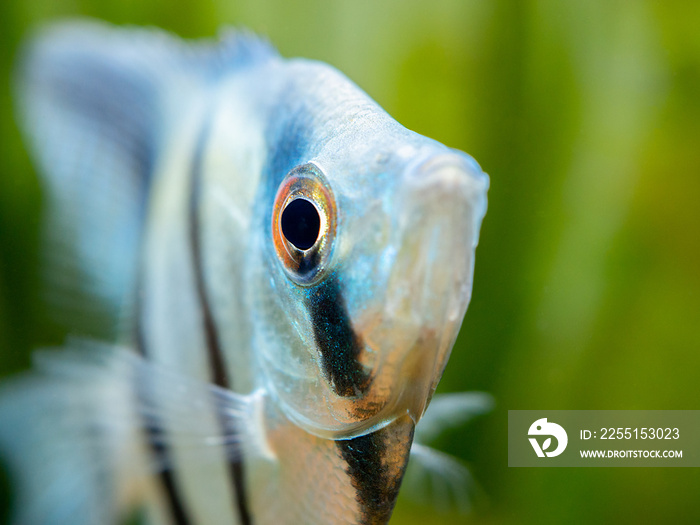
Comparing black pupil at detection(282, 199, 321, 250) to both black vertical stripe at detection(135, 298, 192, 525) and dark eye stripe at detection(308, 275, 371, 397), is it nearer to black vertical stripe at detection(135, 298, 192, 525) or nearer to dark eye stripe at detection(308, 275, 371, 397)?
dark eye stripe at detection(308, 275, 371, 397)

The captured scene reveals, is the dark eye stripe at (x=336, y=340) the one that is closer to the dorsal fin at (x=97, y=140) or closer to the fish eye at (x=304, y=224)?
the fish eye at (x=304, y=224)

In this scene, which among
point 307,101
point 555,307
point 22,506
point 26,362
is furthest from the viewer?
point 26,362

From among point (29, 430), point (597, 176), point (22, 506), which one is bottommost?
point (22, 506)

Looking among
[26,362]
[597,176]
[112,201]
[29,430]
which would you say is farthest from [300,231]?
[26,362]

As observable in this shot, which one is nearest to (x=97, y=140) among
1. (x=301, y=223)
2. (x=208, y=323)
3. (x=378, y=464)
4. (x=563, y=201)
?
(x=208, y=323)

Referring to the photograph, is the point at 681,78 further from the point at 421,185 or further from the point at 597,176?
the point at 421,185

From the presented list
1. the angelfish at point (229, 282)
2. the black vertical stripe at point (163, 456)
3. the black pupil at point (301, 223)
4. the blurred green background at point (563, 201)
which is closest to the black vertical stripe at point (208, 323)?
the angelfish at point (229, 282)

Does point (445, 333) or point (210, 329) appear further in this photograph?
point (210, 329)

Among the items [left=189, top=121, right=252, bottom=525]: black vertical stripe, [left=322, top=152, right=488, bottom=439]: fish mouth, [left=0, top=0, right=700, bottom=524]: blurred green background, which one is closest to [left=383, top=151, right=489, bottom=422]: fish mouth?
[left=322, top=152, right=488, bottom=439]: fish mouth
